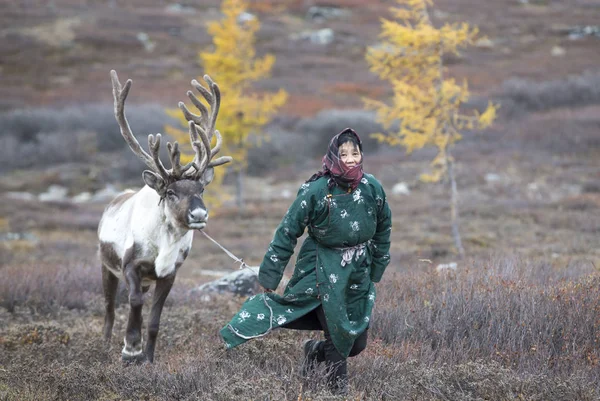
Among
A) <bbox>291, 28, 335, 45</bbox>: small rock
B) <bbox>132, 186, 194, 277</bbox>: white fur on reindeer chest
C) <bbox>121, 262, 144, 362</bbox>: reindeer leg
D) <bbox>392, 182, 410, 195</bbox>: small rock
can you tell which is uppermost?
<bbox>132, 186, 194, 277</bbox>: white fur on reindeer chest

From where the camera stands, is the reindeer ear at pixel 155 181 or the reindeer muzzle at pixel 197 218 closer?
the reindeer muzzle at pixel 197 218

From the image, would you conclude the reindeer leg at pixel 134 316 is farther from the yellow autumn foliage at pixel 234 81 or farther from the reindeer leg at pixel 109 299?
the yellow autumn foliage at pixel 234 81

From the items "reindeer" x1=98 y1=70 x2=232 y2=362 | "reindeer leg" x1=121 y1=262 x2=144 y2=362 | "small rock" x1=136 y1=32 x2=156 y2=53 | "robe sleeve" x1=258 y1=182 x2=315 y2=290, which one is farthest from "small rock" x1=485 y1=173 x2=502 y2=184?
"small rock" x1=136 y1=32 x2=156 y2=53

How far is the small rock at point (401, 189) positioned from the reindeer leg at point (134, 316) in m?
16.4

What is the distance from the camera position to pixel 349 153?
14.4 ft

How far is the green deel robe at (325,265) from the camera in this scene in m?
4.32

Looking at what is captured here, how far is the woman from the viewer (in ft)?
14.2

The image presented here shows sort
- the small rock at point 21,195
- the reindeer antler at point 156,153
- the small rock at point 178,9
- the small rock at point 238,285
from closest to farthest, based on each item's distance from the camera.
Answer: the reindeer antler at point 156,153 → the small rock at point 238,285 → the small rock at point 21,195 → the small rock at point 178,9

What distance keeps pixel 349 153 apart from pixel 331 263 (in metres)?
0.71

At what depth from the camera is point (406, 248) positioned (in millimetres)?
14094

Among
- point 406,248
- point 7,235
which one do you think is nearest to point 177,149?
point 406,248

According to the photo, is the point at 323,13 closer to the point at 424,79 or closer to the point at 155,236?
the point at 424,79

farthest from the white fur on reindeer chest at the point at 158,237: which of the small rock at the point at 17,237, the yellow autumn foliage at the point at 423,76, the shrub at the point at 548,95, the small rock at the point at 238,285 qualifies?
the shrub at the point at 548,95

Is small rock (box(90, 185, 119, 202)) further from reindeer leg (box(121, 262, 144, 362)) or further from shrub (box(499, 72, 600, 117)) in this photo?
reindeer leg (box(121, 262, 144, 362))
